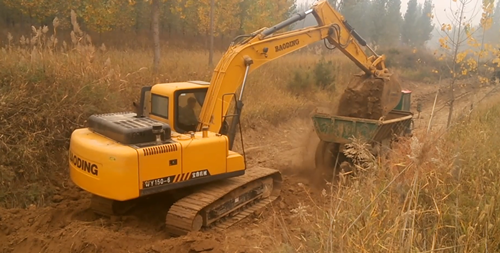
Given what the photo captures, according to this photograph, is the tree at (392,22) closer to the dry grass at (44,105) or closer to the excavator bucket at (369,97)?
the excavator bucket at (369,97)

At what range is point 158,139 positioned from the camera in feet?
18.3

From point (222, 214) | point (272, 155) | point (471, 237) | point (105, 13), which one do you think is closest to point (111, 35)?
point (105, 13)

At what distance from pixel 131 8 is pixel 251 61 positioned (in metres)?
20.3

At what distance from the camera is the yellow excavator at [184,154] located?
538cm

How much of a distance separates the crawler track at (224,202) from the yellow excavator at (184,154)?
0.04 feet

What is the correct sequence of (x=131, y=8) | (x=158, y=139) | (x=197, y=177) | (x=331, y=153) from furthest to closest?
(x=131, y=8) → (x=331, y=153) → (x=197, y=177) → (x=158, y=139)

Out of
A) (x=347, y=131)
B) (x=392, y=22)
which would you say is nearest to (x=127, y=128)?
(x=347, y=131)

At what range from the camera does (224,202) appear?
623cm

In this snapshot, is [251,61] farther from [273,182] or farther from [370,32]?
[370,32]

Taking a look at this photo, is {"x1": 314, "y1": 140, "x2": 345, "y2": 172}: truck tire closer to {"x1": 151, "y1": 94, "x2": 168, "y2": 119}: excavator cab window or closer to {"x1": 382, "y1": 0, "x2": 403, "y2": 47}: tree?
{"x1": 151, "y1": 94, "x2": 168, "y2": 119}: excavator cab window

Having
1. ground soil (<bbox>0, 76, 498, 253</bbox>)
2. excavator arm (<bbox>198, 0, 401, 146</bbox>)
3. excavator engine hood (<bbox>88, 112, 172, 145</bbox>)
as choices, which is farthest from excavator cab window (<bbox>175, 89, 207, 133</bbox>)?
ground soil (<bbox>0, 76, 498, 253</bbox>)

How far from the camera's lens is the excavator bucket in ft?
29.5

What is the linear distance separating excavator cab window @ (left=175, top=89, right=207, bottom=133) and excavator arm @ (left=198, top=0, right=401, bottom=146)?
0.37 feet

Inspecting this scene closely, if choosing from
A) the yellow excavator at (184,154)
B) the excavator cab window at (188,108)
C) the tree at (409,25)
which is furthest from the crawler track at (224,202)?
the tree at (409,25)
